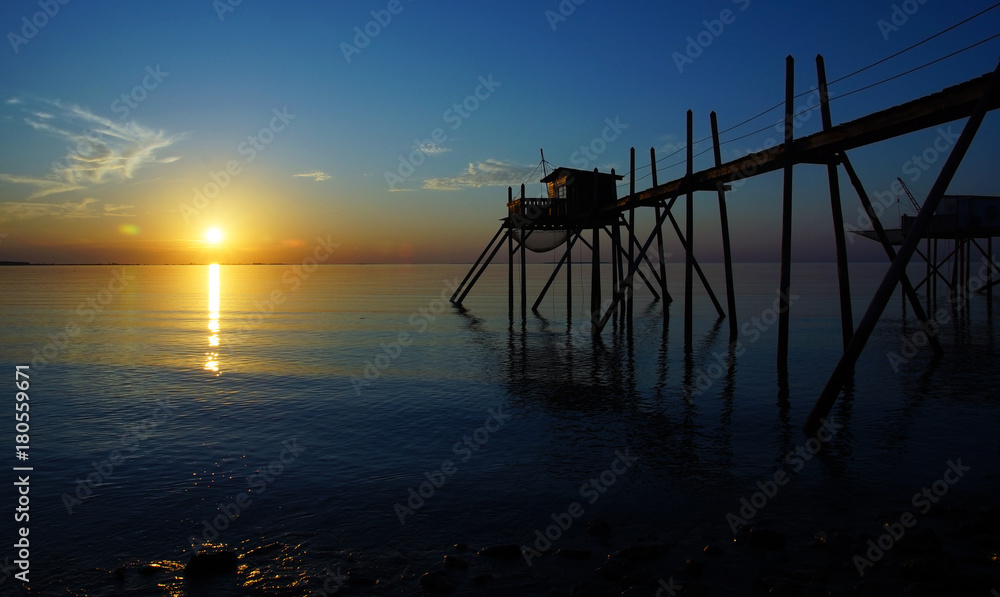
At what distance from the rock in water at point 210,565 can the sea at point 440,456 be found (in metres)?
0.13

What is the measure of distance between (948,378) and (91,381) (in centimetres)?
2571

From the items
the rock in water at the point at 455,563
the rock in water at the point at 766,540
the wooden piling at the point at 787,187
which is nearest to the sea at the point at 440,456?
the rock in water at the point at 455,563

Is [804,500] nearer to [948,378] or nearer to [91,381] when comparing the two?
[948,378]

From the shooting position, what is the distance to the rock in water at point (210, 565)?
6816mm

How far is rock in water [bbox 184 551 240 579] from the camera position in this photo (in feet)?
22.4

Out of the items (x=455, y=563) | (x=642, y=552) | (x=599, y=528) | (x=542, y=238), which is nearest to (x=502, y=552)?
(x=455, y=563)

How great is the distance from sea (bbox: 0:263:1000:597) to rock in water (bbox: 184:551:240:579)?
13 cm

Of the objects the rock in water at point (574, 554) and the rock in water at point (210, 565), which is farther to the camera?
the rock in water at point (574, 554)

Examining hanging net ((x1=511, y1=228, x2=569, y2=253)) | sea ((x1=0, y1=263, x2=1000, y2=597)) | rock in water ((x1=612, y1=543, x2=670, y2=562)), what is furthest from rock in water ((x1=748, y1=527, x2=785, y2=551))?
hanging net ((x1=511, y1=228, x2=569, y2=253))

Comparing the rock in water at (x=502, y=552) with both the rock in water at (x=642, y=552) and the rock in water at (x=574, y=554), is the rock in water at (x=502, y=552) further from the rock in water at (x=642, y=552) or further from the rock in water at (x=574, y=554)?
the rock in water at (x=642, y=552)

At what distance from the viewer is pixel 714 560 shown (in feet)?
22.8

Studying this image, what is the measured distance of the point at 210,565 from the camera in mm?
6895

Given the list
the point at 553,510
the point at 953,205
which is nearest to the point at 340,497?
the point at 553,510

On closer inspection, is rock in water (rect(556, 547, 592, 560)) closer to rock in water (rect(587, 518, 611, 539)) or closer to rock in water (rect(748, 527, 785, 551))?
rock in water (rect(587, 518, 611, 539))
